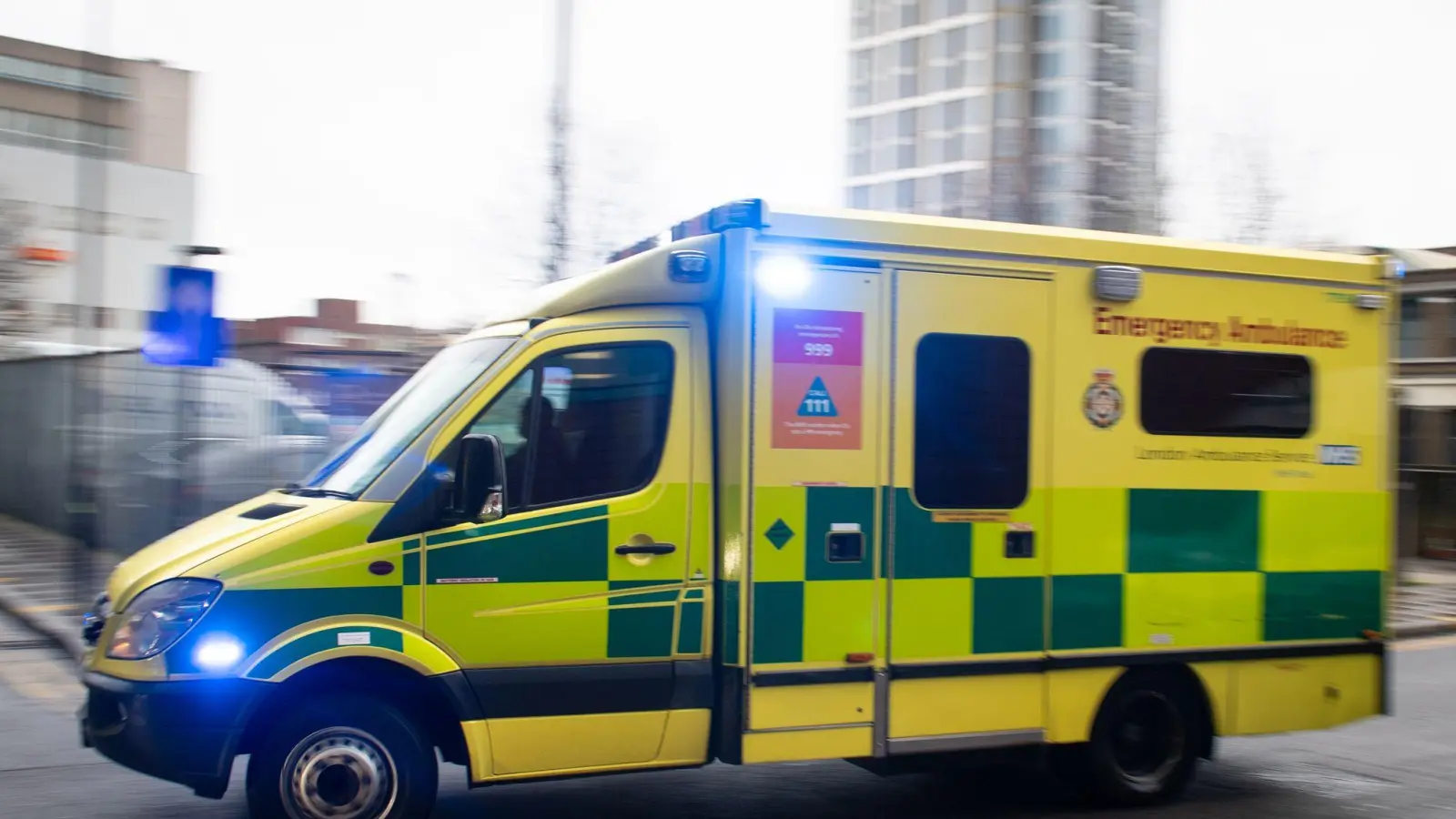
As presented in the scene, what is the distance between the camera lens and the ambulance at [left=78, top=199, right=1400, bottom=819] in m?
5.39

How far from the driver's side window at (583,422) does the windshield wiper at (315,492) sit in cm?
56

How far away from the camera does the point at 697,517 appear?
19.3ft

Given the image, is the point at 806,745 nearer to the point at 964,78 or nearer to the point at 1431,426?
the point at 1431,426

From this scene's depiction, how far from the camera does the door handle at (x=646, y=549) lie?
18.9ft

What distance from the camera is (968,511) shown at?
6.27 metres

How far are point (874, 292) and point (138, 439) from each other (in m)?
10.7

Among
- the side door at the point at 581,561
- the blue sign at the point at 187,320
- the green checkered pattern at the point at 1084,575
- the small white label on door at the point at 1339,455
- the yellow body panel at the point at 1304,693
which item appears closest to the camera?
the side door at the point at 581,561

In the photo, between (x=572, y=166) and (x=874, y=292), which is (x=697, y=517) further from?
(x=572, y=166)

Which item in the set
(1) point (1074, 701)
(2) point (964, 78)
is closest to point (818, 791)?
(1) point (1074, 701)

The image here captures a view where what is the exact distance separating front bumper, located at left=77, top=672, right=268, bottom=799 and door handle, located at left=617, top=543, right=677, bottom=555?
4.83 ft

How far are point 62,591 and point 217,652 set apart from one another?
9.38 meters

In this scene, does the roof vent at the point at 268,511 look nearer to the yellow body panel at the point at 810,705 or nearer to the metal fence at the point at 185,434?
the yellow body panel at the point at 810,705

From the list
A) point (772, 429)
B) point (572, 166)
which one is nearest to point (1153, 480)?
point (772, 429)

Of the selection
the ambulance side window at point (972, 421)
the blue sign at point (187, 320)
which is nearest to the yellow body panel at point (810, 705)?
the ambulance side window at point (972, 421)
